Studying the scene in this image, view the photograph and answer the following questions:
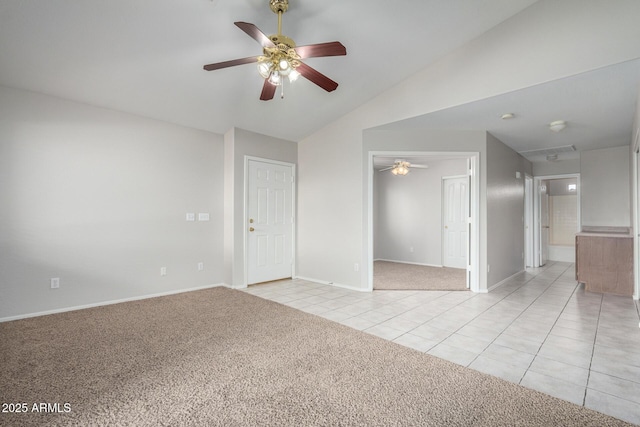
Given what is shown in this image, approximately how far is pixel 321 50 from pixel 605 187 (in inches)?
251

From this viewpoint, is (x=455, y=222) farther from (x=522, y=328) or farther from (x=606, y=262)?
(x=522, y=328)

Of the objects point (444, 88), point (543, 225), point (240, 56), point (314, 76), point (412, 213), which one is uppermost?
point (240, 56)

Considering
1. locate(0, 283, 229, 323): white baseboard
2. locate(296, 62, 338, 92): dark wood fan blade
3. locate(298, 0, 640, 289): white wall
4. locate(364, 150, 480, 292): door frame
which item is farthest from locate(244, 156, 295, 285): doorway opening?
locate(296, 62, 338, 92): dark wood fan blade

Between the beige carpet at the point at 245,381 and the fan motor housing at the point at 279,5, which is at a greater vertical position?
the fan motor housing at the point at 279,5

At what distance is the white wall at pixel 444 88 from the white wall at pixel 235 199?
1.15 m

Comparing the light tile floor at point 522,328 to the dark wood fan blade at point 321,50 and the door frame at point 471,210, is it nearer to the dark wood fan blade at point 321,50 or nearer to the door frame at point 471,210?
the door frame at point 471,210

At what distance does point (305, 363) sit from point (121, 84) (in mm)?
3638

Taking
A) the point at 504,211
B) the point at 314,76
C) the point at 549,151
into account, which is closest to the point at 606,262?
the point at 504,211

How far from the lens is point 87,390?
198 centimetres

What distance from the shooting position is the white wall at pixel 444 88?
2705mm

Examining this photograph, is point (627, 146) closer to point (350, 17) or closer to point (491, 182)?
point (491, 182)

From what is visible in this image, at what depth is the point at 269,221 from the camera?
5363 millimetres

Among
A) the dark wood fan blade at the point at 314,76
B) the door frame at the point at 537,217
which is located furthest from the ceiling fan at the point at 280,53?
the door frame at the point at 537,217

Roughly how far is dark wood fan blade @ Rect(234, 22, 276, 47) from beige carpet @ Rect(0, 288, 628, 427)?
247 cm
